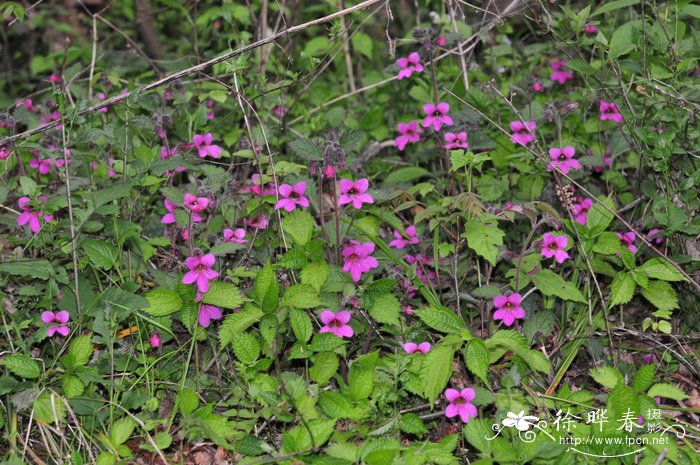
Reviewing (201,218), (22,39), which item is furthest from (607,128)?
(22,39)

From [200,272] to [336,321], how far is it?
1.83 feet

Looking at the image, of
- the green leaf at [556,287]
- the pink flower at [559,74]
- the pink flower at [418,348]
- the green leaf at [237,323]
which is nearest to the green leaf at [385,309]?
the pink flower at [418,348]

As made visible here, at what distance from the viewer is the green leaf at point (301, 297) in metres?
2.84

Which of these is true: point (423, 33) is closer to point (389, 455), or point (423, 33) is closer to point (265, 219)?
point (265, 219)

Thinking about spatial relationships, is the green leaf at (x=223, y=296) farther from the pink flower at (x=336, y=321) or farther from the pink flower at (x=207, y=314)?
the pink flower at (x=336, y=321)

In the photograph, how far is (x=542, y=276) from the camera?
3.03 metres

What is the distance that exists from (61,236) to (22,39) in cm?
372

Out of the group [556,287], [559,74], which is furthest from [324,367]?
[559,74]

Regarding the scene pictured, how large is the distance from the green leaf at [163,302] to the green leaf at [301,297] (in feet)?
1.39

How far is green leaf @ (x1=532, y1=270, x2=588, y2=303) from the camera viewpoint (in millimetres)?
2938

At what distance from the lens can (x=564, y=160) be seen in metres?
3.43

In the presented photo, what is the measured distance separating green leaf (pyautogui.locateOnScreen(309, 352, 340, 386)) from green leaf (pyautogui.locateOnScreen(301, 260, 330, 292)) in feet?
0.85

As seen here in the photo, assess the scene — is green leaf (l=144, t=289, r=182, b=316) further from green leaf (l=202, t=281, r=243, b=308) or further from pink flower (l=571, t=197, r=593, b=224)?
pink flower (l=571, t=197, r=593, b=224)

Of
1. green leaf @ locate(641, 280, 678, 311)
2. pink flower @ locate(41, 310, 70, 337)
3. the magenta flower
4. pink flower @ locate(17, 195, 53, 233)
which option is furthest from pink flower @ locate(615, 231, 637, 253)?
pink flower @ locate(17, 195, 53, 233)
